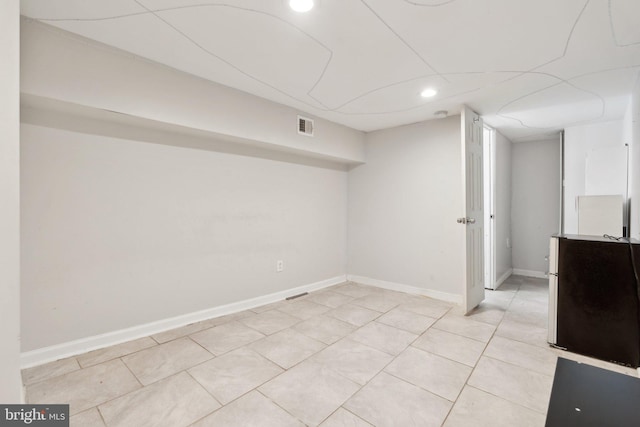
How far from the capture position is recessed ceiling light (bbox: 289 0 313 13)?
1.53 metres

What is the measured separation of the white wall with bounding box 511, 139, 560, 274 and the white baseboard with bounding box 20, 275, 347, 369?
404 cm

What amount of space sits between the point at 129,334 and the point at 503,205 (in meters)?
5.04

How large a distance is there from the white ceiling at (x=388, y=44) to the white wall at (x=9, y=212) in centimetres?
70

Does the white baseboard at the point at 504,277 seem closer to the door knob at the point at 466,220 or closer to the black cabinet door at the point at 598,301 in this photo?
the door knob at the point at 466,220

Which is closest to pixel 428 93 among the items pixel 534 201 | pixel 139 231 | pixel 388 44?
pixel 388 44

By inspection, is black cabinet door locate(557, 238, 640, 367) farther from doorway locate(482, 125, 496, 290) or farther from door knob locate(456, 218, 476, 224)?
doorway locate(482, 125, 496, 290)

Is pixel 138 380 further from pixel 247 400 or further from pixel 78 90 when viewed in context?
pixel 78 90

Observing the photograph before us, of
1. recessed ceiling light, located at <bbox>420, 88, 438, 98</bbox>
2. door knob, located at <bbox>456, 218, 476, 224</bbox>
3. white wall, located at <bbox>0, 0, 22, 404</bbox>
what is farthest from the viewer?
door knob, located at <bbox>456, 218, 476, 224</bbox>

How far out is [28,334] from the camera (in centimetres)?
196

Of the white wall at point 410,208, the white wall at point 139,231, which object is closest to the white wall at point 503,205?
the white wall at point 410,208

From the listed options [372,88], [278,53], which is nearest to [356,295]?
[372,88]

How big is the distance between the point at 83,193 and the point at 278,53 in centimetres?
180

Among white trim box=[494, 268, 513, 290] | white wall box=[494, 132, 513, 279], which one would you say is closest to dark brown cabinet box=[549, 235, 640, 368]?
white trim box=[494, 268, 513, 290]

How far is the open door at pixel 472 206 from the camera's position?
298 cm
